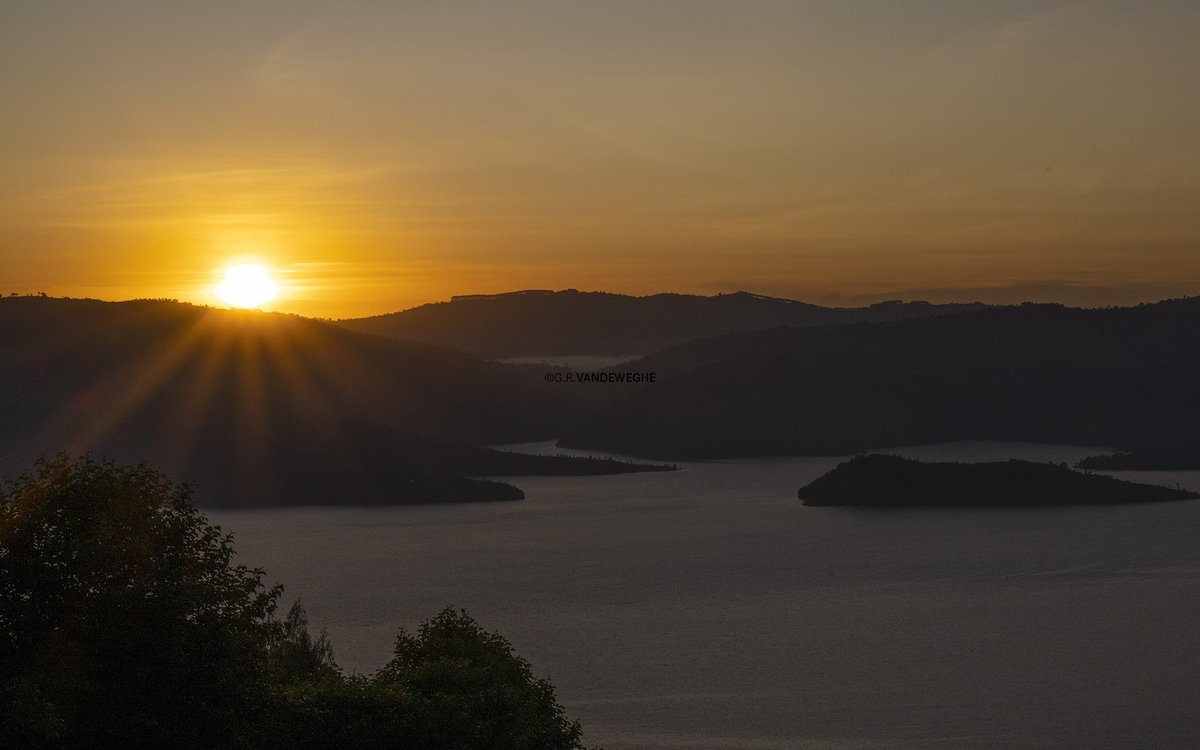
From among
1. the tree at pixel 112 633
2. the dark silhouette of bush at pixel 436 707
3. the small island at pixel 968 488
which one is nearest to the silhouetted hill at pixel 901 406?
the small island at pixel 968 488

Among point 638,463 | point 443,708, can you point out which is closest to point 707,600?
point 443,708

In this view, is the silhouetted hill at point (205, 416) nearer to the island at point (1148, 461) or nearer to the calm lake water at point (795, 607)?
the calm lake water at point (795, 607)

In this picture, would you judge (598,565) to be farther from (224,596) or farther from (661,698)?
(224,596)

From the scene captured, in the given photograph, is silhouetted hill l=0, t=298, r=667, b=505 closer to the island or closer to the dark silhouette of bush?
the island

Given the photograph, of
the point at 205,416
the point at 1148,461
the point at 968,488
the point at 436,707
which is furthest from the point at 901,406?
the point at 436,707

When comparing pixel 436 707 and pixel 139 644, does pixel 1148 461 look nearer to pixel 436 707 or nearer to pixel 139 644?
pixel 436 707

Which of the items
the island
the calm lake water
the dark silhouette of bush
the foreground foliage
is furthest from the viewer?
the island

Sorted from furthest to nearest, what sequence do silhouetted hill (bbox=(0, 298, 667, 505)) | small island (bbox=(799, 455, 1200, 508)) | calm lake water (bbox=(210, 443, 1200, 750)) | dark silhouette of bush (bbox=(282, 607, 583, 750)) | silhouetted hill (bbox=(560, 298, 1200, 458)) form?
silhouetted hill (bbox=(560, 298, 1200, 458))
silhouetted hill (bbox=(0, 298, 667, 505))
small island (bbox=(799, 455, 1200, 508))
calm lake water (bbox=(210, 443, 1200, 750))
dark silhouette of bush (bbox=(282, 607, 583, 750))

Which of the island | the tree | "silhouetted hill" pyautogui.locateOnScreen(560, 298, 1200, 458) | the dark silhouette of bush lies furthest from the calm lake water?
"silhouetted hill" pyautogui.locateOnScreen(560, 298, 1200, 458)
